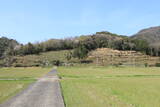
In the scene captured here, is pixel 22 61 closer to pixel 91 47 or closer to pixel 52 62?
pixel 52 62

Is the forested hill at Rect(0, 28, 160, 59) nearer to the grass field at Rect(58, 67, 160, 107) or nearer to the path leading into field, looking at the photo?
the grass field at Rect(58, 67, 160, 107)

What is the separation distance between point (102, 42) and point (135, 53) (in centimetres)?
3083

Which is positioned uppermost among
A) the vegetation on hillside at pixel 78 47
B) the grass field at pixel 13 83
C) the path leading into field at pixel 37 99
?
the vegetation on hillside at pixel 78 47

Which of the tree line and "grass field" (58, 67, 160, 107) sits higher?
the tree line

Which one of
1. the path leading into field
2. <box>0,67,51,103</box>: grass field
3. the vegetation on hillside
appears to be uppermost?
the vegetation on hillside

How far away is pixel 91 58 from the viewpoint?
15188 centimetres

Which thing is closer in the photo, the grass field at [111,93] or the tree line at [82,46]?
the grass field at [111,93]

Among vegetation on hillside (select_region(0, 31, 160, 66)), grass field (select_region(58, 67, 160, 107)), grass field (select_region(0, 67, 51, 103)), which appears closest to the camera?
grass field (select_region(58, 67, 160, 107))

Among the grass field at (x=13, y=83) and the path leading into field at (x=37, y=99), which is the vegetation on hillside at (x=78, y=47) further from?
the path leading into field at (x=37, y=99)

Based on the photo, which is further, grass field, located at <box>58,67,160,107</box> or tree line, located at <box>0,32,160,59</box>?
tree line, located at <box>0,32,160,59</box>

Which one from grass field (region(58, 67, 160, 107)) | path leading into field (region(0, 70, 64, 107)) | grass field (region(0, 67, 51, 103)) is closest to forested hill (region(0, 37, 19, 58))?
grass field (region(0, 67, 51, 103))

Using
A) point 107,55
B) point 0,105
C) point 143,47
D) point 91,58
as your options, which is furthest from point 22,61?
point 0,105

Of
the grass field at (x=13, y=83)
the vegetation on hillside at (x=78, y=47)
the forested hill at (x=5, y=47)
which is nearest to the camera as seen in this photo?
the grass field at (x=13, y=83)

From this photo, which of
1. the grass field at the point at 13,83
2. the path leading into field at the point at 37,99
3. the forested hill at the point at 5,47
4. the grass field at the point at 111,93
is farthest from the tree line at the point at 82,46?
the path leading into field at the point at 37,99
